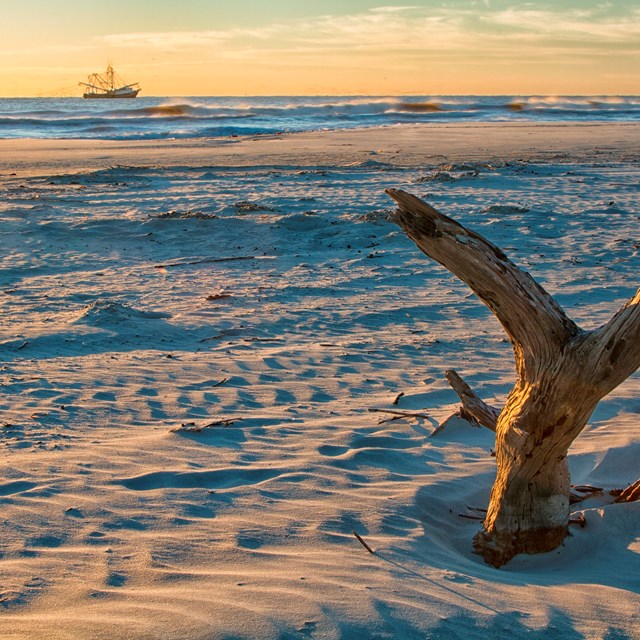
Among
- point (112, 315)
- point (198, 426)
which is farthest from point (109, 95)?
point (198, 426)

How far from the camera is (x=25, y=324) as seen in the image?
662 centimetres

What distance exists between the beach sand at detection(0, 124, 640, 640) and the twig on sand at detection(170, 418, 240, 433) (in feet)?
0.07

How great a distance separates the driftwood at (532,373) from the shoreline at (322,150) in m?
15.2

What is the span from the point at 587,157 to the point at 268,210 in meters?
10.9

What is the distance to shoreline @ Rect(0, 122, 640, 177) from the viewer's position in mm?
18641

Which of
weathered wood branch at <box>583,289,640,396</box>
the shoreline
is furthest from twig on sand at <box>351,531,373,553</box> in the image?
the shoreline

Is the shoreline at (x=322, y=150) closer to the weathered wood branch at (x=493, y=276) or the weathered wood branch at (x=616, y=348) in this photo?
the weathered wood branch at (x=493, y=276)

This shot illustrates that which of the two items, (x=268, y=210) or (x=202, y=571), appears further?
(x=268, y=210)

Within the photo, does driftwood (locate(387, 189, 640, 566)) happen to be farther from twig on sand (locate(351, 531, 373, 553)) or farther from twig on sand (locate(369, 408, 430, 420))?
twig on sand (locate(369, 408, 430, 420))

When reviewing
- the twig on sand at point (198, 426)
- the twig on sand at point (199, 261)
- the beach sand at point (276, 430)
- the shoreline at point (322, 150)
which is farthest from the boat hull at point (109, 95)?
the twig on sand at point (198, 426)

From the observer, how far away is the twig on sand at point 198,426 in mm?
4457

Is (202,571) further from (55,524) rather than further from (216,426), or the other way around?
(216,426)

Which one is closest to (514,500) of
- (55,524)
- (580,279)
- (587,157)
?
(55,524)

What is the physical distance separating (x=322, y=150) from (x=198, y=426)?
18.4 m
